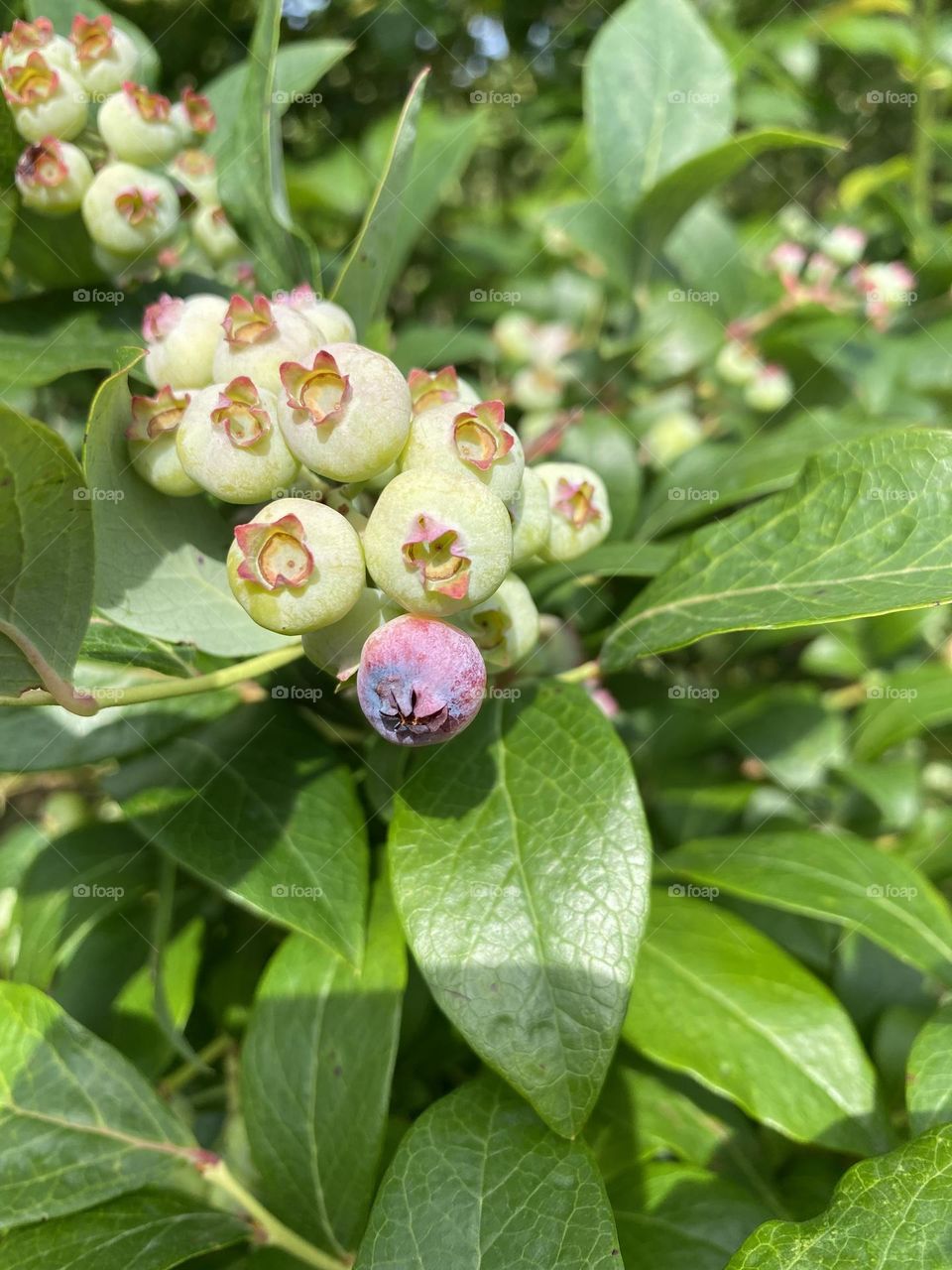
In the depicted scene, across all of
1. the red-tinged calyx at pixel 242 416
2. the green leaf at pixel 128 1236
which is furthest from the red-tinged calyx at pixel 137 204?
the green leaf at pixel 128 1236

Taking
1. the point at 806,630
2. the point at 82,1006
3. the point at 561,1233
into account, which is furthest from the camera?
the point at 806,630

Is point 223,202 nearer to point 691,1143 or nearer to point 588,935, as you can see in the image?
point 588,935

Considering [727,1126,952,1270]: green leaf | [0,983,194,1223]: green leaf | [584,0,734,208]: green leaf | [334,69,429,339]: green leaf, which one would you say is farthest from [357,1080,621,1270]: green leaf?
[584,0,734,208]: green leaf

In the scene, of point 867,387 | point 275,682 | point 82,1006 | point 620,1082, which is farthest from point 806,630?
point 82,1006

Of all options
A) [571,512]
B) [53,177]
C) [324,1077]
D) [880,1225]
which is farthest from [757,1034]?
[53,177]

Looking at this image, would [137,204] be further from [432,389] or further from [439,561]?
[439,561]

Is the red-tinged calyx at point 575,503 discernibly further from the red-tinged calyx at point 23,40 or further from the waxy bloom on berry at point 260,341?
the red-tinged calyx at point 23,40

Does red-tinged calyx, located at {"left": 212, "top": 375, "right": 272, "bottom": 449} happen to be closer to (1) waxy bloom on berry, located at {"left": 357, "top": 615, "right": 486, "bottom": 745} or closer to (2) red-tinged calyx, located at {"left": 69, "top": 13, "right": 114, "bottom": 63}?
(1) waxy bloom on berry, located at {"left": 357, "top": 615, "right": 486, "bottom": 745}
